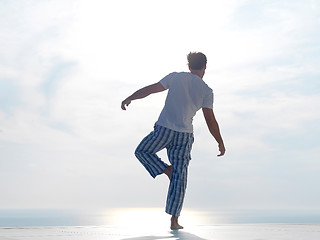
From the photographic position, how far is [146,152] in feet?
20.6

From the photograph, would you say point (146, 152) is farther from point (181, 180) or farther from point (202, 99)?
point (202, 99)

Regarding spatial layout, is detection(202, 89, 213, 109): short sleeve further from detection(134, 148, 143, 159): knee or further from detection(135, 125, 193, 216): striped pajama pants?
detection(134, 148, 143, 159): knee

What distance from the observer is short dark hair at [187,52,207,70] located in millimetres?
6316

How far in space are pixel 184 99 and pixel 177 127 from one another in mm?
368

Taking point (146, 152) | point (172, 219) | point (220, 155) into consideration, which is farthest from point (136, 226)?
point (220, 155)

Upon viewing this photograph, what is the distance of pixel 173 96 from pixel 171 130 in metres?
0.44

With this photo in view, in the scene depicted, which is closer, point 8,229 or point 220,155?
point 8,229

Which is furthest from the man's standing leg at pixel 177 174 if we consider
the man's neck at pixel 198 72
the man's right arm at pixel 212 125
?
the man's neck at pixel 198 72

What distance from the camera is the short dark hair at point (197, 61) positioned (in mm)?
6316

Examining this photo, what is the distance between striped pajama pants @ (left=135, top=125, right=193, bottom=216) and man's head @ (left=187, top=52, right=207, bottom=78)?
83cm

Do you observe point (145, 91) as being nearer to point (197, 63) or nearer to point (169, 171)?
point (197, 63)

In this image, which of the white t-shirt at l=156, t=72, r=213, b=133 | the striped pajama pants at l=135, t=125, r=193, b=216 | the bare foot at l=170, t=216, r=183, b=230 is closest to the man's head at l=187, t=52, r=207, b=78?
the white t-shirt at l=156, t=72, r=213, b=133

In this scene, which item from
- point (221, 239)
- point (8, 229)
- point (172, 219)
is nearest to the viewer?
point (221, 239)

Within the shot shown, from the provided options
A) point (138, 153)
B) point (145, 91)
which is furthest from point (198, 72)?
point (138, 153)
